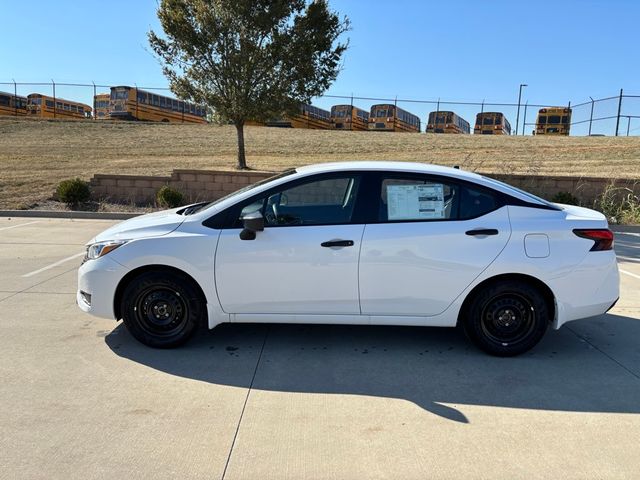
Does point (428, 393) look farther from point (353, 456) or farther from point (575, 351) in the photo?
point (575, 351)

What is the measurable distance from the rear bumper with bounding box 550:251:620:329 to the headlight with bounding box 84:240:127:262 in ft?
11.5

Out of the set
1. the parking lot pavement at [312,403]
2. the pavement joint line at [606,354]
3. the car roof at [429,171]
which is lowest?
the parking lot pavement at [312,403]

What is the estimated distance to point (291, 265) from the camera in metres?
4.06

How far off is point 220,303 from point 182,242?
576mm

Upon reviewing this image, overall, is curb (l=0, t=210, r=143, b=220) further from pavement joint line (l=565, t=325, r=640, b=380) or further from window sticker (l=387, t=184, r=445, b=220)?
pavement joint line (l=565, t=325, r=640, b=380)

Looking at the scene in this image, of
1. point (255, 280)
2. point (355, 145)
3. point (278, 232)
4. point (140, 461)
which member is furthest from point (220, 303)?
point (355, 145)

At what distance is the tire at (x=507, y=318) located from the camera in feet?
13.5

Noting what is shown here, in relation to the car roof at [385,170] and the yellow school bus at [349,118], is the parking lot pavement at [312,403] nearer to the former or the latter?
the car roof at [385,170]

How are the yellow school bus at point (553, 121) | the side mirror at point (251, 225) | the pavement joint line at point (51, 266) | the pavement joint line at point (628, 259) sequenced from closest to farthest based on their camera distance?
the side mirror at point (251, 225), the pavement joint line at point (51, 266), the pavement joint line at point (628, 259), the yellow school bus at point (553, 121)

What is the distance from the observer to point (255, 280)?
4.08 m

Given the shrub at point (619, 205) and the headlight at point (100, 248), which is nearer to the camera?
the headlight at point (100, 248)

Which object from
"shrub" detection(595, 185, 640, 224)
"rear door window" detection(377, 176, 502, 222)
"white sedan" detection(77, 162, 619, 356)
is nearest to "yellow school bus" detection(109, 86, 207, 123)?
"shrub" detection(595, 185, 640, 224)

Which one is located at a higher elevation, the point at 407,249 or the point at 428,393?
the point at 407,249

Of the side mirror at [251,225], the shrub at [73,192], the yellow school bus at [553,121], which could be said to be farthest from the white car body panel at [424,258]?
the yellow school bus at [553,121]
